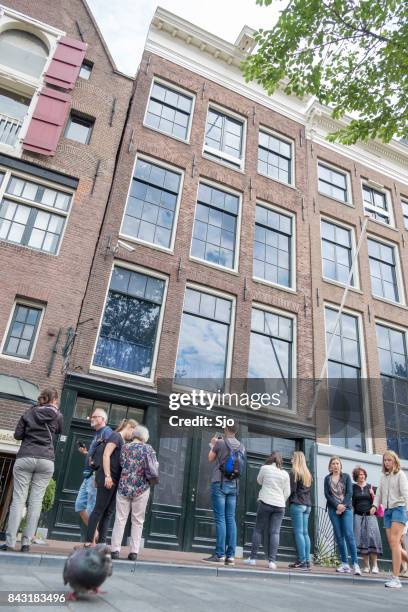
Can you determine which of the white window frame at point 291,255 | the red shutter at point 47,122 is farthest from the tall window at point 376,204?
the red shutter at point 47,122

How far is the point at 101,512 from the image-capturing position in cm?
505

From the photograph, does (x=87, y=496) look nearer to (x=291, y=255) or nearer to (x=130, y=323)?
(x=130, y=323)

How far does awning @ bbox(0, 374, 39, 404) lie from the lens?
7.82m

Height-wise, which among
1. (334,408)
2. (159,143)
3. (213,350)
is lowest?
(334,408)

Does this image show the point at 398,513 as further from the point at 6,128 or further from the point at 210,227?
the point at 6,128

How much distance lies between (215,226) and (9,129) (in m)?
5.90

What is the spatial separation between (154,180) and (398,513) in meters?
9.85

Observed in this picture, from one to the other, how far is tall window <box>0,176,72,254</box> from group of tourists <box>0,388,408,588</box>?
5.66m

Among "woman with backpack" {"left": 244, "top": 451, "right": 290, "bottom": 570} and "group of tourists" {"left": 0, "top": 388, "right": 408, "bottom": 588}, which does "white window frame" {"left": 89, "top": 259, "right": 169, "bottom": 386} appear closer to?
"group of tourists" {"left": 0, "top": 388, "right": 408, "bottom": 588}

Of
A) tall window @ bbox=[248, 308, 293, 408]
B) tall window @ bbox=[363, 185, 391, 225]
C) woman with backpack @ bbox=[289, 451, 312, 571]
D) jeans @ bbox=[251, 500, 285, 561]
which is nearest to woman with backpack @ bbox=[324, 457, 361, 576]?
woman with backpack @ bbox=[289, 451, 312, 571]

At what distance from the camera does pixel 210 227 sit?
41.9 ft

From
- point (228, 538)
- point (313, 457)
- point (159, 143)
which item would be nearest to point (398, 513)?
point (228, 538)

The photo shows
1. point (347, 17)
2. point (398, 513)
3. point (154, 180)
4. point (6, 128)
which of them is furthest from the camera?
point (154, 180)


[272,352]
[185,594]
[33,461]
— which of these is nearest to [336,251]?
[272,352]
